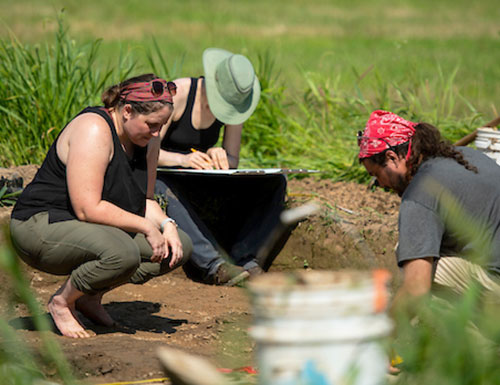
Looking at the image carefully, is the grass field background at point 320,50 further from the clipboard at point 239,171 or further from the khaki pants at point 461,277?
the khaki pants at point 461,277

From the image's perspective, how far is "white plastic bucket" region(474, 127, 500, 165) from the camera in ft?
13.7

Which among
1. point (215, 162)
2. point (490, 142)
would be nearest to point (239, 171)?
point (215, 162)

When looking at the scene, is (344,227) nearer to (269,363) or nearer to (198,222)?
(198,222)

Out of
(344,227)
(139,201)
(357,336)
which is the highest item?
(357,336)

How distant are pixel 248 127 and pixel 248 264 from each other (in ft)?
6.29

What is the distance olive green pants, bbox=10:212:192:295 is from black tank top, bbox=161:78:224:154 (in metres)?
1.30

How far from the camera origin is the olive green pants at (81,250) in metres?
3.22

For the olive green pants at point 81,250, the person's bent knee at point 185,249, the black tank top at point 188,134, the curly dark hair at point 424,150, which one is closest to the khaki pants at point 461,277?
the curly dark hair at point 424,150

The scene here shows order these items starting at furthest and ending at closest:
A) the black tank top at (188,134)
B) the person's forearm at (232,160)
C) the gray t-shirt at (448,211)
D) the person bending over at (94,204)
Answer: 1. the person's forearm at (232,160)
2. the black tank top at (188,134)
3. the person bending over at (94,204)
4. the gray t-shirt at (448,211)

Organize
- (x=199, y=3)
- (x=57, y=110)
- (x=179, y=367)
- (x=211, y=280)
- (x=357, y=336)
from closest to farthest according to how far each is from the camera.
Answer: (x=357, y=336), (x=179, y=367), (x=211, y=280), (x=57, y=110), (x=199, y=3)

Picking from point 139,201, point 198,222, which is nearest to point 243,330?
point 139,201

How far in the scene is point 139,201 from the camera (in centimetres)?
349

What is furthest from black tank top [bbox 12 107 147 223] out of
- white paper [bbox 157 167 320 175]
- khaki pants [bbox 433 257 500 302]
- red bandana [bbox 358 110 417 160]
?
khaki pants [bbox 433 257 500 302]

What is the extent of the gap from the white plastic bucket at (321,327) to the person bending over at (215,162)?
257 cm
